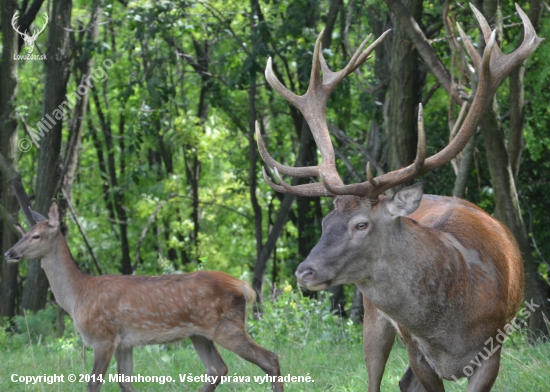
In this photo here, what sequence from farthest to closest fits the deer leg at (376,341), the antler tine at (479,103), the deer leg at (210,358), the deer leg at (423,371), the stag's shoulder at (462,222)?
the deer leg at (210,358) → the deer leg at (376,341) → the stag's shoulder at (462,222) → the deer leg at (423,371) → the antler tine at (479,103)

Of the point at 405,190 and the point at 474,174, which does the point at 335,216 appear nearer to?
the point at 405,190

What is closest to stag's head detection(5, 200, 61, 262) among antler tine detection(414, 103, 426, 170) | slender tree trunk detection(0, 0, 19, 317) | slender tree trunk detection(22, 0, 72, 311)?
antler tine detection(414, 103, 426, 170)

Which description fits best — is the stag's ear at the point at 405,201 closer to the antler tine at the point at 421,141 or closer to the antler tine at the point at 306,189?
the antler tine at the point at 421,141

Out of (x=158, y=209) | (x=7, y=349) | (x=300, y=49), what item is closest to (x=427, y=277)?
(x=7, y=349)

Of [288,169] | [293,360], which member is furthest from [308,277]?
[293,360]

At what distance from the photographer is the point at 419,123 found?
13.3 ft

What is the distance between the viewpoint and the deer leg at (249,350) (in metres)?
6.41

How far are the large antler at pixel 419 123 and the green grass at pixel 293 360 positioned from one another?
1.72m

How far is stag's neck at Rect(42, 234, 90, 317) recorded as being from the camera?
7141mm

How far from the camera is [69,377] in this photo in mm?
6875

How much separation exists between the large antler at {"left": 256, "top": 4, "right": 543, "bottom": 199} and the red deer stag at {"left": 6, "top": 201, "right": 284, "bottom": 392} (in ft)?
6.29

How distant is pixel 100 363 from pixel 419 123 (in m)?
3.68

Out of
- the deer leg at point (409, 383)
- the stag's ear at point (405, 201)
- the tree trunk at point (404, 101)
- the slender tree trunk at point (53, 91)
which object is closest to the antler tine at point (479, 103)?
the stag's ear at point (405, 201)

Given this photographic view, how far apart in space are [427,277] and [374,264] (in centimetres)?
31
